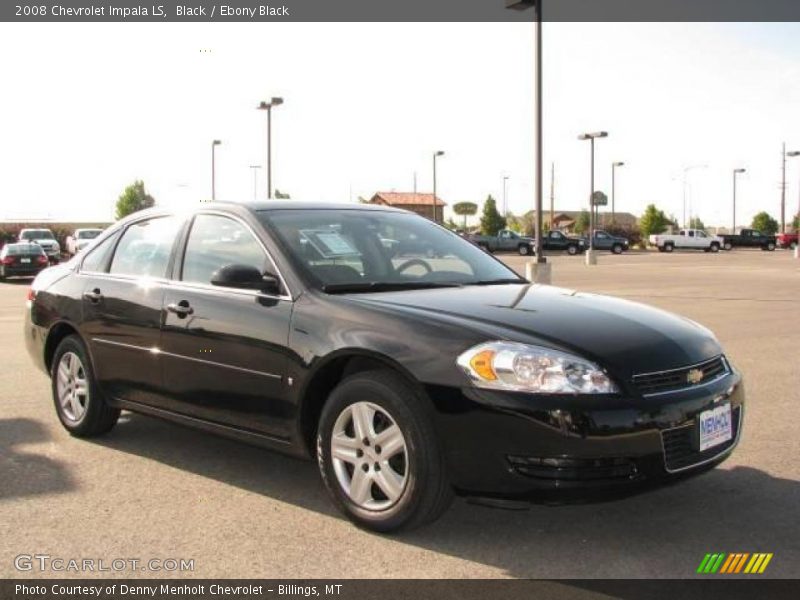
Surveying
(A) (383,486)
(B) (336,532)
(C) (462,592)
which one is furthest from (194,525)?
(C) (462,592)

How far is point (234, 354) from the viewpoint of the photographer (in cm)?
440

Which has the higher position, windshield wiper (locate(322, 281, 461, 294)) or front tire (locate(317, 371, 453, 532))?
windshield wiper (locate(322, 281, 461, 294))

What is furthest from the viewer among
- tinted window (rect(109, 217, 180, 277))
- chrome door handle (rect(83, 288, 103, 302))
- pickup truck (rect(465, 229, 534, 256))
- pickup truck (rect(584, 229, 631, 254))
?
pickup truck (rect(584, 229, 631, 254))

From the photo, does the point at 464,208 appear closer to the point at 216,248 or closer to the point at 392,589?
the point at 216,248

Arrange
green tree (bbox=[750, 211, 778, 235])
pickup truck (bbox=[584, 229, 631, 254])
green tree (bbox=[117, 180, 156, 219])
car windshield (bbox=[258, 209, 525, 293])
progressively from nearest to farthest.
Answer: car windshield (bbox=[258, 209, 525, 293]) → pickup truck (bbox=[584, 229, 631, 254]) → green tree (bbox=[117, 180, 156, 219]) → green tree (bbox=[750, 211, 778, 235])

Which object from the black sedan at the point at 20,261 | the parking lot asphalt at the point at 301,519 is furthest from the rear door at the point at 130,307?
the black sedan at the point at 20,261

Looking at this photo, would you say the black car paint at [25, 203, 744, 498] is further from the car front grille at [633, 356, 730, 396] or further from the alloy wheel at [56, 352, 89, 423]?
the alloy wheel at [56, 352, 89, 423]

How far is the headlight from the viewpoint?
138 inches

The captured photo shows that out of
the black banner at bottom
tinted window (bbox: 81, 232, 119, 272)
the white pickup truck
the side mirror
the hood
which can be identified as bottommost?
the black banner at bottom

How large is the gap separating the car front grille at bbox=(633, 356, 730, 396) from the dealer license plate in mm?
145

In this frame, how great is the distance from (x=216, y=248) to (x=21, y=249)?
24169mm

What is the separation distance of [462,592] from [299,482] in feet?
5.44

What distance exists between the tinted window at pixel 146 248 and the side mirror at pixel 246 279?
92 cm

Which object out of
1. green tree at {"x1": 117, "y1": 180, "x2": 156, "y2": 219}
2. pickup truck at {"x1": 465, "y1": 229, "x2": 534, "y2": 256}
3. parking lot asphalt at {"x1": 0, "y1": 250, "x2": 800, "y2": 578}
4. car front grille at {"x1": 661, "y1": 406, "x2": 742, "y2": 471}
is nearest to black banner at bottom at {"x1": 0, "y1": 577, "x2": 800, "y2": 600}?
parking lot asphalt at {"x1": 0, "y1": 250, "x2": 800, "y2": 578}
